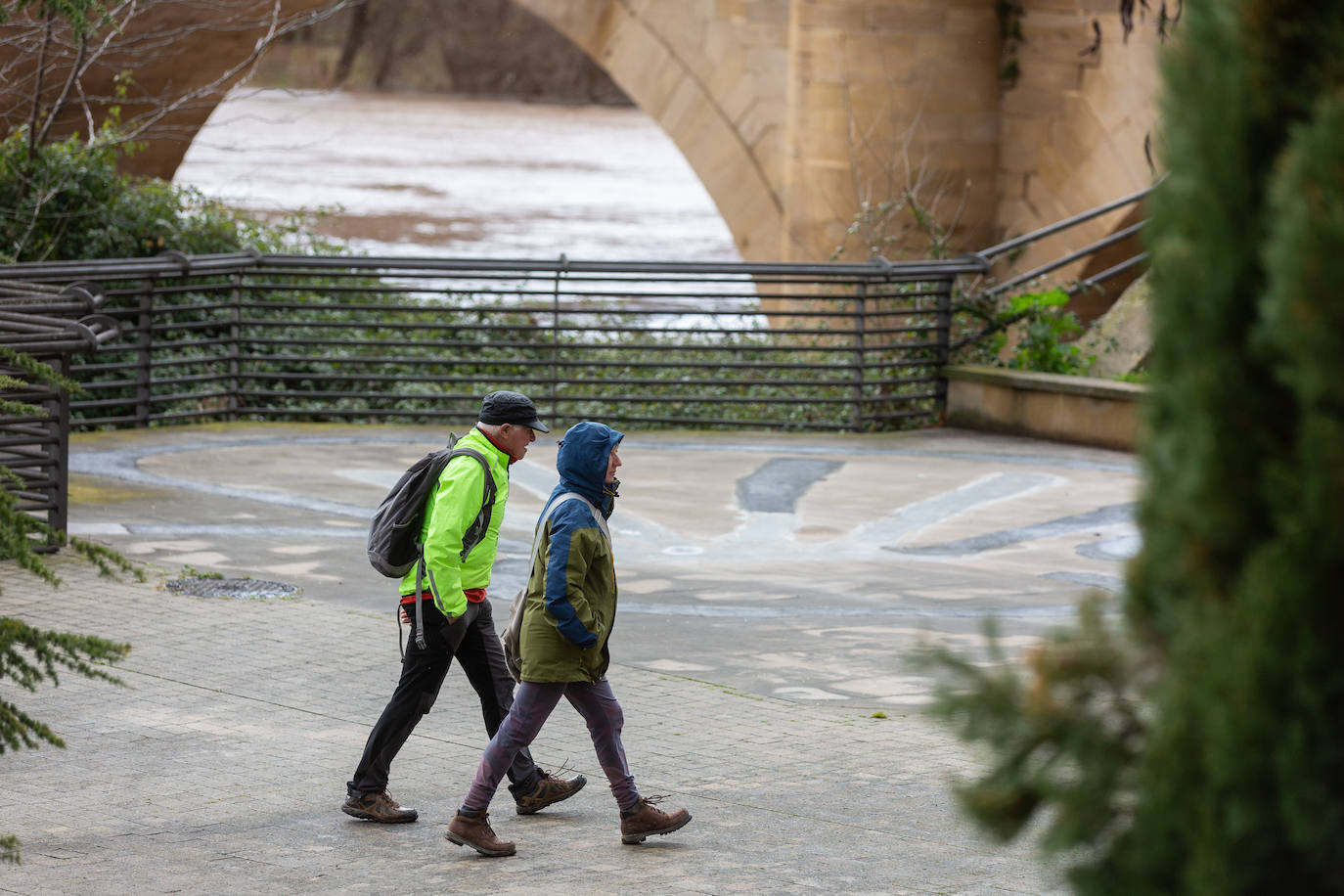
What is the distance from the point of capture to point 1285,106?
213cm

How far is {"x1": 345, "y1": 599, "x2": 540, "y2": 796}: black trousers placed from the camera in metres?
5.90

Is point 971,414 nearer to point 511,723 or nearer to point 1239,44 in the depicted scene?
point 511,723

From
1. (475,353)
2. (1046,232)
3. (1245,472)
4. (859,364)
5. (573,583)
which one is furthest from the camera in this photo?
(475,353)

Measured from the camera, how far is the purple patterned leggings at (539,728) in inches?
222

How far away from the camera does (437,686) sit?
610 centimetres

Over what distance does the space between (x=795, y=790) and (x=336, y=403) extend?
11016 mm

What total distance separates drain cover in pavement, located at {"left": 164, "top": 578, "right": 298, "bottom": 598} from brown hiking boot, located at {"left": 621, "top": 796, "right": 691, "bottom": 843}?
409cm

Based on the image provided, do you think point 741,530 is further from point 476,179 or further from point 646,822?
point 476,179

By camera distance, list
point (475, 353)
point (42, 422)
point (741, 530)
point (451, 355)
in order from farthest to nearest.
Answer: point (475, 353), point (451, 355), point (741, 530), point (42, 422)

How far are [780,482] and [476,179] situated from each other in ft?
112

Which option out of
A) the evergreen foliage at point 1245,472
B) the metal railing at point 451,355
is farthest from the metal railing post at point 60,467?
the evergreen foliage at point 1245,472

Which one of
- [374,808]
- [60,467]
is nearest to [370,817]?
[374,808]

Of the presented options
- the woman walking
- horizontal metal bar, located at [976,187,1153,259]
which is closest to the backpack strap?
the woman walking

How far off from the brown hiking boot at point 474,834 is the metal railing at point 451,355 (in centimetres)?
953
